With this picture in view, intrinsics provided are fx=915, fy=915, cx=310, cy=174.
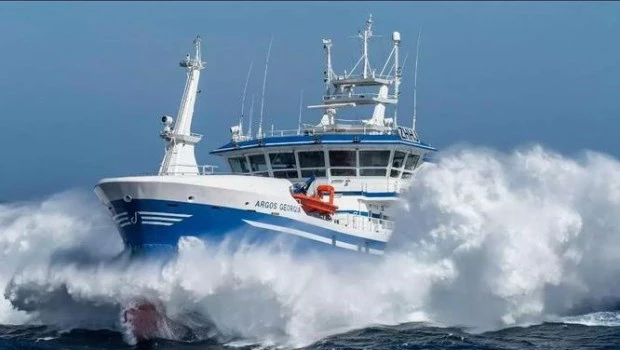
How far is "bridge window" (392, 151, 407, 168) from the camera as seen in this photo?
3612cm

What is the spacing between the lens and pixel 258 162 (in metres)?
36.2

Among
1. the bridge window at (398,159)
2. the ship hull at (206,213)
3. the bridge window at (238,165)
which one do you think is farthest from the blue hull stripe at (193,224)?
the bridge window at (398,159)

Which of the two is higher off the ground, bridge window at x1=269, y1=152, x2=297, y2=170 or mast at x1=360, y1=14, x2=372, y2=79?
mast at x1=360, y1=14, x2=372, y2=79

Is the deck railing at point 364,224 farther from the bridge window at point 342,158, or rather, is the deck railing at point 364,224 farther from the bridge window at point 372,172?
the bridge window at point 342,158

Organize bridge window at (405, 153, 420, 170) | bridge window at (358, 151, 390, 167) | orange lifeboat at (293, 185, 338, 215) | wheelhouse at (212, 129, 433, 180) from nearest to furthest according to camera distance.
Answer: orange lifeboat at (293, 185, 338, 215) → wheelhouse at (212, 129, 433, 180) → bridge window at (358, 151, 390, 167) → bridge window at (405, 153, 420, 170)

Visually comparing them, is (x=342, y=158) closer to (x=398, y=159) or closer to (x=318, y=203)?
(x=398, y=159)

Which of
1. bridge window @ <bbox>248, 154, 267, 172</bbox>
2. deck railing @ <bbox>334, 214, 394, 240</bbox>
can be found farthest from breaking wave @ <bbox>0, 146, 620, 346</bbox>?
bridge window @ <bbox>248, 154, 267, 172</bbox>

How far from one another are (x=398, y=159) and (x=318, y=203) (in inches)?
225

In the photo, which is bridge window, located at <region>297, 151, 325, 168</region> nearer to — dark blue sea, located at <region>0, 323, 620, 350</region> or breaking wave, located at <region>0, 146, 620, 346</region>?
breaking wave, located at <region>0, 146, 620, 346</region>

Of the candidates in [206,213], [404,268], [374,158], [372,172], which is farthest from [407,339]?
[374,158]

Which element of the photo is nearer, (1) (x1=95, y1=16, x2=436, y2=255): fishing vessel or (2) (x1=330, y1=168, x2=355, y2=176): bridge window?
(1) (x1=95, y1=16, x2=436, y2=255): fishing vessel

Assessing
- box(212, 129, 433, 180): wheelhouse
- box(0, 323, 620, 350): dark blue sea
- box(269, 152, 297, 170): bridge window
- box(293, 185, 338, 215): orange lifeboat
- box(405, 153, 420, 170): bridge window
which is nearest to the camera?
box(0, 323, 620, 350): dark blue sea

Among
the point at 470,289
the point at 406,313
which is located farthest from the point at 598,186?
the point at 406,313

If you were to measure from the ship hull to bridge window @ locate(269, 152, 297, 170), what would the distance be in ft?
15.6
